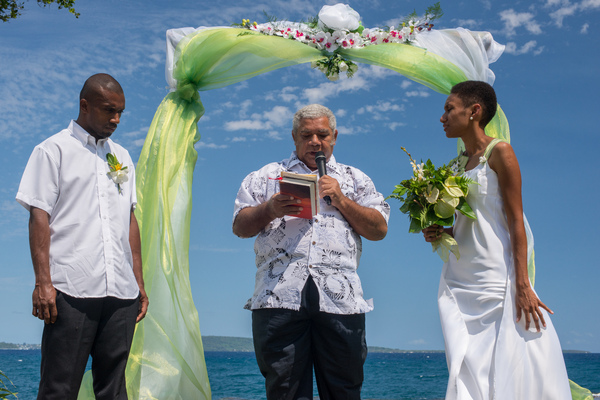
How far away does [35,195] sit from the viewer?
105 inches

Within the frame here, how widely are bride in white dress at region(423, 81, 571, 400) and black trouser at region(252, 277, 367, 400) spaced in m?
0.50

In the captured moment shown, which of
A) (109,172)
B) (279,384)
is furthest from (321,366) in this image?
(109,172)

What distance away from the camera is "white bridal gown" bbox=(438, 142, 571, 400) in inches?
110

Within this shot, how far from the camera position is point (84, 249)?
2.74m

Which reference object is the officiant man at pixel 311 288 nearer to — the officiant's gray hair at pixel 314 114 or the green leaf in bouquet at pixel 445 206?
the officiant's gray hair at pixel 314 114

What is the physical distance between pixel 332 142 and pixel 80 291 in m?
1.63

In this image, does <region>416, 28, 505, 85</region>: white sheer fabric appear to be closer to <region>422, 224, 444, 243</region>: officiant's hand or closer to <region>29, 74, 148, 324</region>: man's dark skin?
<region>422, 224, 444, 243</region>: officiant's hand

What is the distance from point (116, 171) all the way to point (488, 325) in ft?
6.75

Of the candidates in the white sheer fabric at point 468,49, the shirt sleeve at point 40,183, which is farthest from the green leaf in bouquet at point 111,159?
the white sheer fabric at point 468,49

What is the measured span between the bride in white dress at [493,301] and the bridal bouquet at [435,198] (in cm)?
6

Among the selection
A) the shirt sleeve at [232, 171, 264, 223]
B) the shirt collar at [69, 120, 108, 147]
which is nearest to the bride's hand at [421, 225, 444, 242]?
the shirt sleeve at [232, 171, 264, 223]

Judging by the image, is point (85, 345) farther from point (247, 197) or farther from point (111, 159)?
point (247, 197)

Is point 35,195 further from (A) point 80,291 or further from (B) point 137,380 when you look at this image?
(B) point 137,380

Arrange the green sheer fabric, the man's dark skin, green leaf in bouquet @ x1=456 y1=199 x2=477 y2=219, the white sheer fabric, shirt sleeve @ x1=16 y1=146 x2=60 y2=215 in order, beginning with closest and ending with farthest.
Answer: the man's dark skin < shirt sleeve @ x1=16 y1=146 x2=60 y2=215 < green leaf in bouquet @ x1=456 y1=199 x2=477 y2=219 < the green sheer fabric < the white sheer fabric
